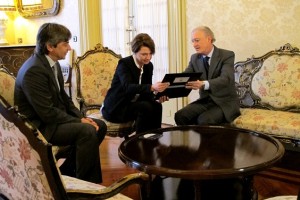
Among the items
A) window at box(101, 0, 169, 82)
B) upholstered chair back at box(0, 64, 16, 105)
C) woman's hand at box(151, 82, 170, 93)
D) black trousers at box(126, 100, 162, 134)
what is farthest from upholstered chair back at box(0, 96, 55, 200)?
window at box(101, 0, 169, 82)

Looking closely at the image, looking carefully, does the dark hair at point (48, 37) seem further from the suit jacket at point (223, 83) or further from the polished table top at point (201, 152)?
the suit jacket at point (223, 83)

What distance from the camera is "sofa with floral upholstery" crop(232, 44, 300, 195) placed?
2.66 meters

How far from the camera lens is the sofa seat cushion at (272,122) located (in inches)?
104

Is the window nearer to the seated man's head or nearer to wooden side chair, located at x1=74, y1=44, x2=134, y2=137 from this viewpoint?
wooden side chair, located at x1=74, y1=44, x2=134, y2=137

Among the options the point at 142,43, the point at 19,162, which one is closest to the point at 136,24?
the point at 142,43

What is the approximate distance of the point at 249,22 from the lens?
3.49m

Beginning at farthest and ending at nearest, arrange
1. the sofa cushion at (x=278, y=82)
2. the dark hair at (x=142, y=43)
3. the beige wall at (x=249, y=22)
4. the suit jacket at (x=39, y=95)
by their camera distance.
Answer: the beige wall at (x=249, y=22)
the sofa cushion at (x=278, y=82)
the dark hair at (x=142, y=43)
the suit jacket at (x=39, y=95)

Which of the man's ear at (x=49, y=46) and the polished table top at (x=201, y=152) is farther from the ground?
the man's ear at (x=49, y=46)

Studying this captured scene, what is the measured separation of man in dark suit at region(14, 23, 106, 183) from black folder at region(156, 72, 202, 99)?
666 millimetres

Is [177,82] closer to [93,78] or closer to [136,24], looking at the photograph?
[93,78]

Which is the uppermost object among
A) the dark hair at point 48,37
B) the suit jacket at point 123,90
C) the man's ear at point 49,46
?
the dark hair at point 48,37

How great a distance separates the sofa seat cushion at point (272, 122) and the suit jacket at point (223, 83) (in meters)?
0.10

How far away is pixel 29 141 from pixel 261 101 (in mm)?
2558

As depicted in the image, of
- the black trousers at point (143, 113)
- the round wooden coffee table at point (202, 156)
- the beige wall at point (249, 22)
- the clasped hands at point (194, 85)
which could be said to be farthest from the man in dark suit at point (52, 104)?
the beige wall at point (249, 22)
